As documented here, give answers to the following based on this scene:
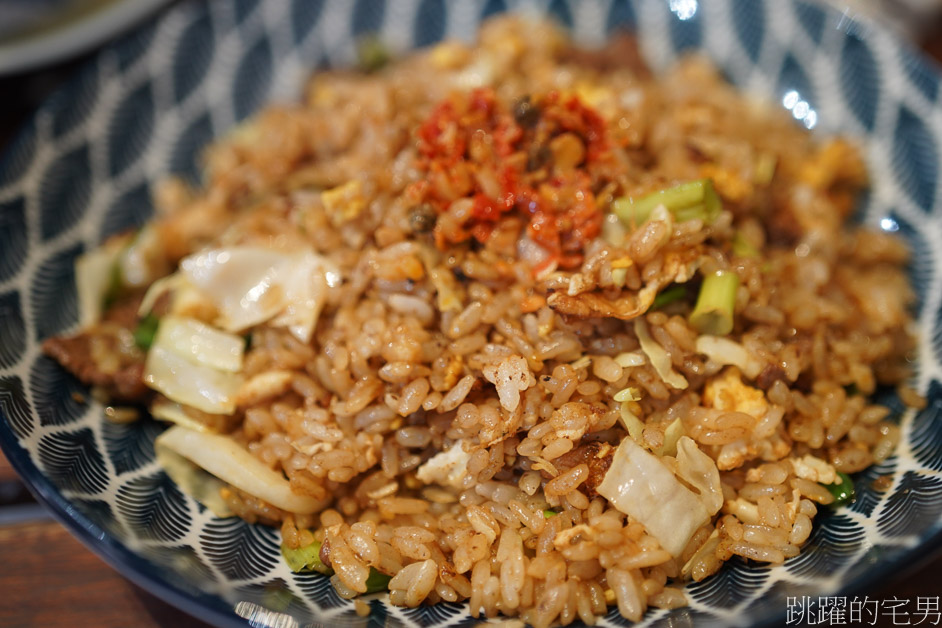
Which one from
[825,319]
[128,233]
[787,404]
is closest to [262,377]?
[128,233]

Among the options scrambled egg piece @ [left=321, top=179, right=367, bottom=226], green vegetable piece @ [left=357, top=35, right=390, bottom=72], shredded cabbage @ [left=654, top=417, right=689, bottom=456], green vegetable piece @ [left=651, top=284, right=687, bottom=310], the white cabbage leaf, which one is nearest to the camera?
shredded cabbage @ [left=654, top=417, right=689, bottom=456]

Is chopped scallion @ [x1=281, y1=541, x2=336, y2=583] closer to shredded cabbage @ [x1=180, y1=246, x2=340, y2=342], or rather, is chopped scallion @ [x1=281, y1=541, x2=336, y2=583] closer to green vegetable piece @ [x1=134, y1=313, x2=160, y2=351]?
shredded cabbage @ [x1=180, y1=246, x2=340, y2=342]

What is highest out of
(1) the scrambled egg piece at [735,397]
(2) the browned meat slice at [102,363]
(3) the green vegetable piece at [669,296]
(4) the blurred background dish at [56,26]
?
(4) the blurred background dish at [56,26]

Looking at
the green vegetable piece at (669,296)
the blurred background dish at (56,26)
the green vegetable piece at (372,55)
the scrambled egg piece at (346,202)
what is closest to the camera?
the green vegetable piece at (669,296)

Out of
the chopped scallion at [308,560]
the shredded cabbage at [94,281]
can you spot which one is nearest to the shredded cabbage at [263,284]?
the shredded cabbage at [94,281]

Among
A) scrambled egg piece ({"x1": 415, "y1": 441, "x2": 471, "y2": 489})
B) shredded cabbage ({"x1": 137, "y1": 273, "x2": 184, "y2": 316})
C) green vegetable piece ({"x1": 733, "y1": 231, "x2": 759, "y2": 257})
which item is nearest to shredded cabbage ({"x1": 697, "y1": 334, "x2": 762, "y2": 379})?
green vegetable piece ({"x1": 733, "y1": 231, "x2": 759, "y2": 257})

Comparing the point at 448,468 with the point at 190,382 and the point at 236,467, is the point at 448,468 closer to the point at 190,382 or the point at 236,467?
the point at 236,467

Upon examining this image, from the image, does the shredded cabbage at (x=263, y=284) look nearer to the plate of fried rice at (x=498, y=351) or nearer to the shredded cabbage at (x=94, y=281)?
the plate of fried rice at (x=498, y=351)
